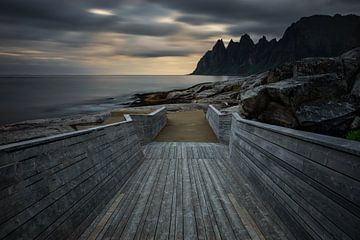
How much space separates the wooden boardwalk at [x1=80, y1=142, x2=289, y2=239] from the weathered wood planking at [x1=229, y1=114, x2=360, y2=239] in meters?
0.40

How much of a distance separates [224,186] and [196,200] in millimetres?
1030

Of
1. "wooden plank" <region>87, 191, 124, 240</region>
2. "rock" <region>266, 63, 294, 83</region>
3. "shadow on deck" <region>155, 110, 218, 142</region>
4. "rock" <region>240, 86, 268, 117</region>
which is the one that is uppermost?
"rock" <region>266, 63, 294, 83</region>

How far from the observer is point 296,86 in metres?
10.4

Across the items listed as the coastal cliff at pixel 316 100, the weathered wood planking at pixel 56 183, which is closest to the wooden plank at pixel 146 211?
the weathered wood planking at pixel 56 183

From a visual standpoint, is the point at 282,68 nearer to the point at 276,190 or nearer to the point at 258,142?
the point at 258,142

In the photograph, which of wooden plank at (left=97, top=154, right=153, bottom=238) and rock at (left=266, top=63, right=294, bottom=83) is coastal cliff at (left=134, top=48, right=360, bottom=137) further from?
wooden plank at (left=97, top=154, right=153, bottom=238)

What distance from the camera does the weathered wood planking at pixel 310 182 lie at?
253 centimetres

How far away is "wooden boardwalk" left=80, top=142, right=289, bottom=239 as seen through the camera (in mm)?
3754

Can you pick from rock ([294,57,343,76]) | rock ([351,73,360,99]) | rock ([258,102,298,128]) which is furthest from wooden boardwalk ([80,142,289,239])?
rock ([294,57,343,76])

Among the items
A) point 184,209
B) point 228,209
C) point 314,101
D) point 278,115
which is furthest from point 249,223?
point 314,101

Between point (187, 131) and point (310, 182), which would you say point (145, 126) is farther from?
point (310, 182)

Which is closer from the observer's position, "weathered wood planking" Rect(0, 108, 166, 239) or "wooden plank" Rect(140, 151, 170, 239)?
"weathered wood planking" Rect(0, 108, 166, 239)

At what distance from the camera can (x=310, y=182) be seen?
3236 mm

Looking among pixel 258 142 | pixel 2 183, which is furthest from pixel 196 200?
pixel 2 183
